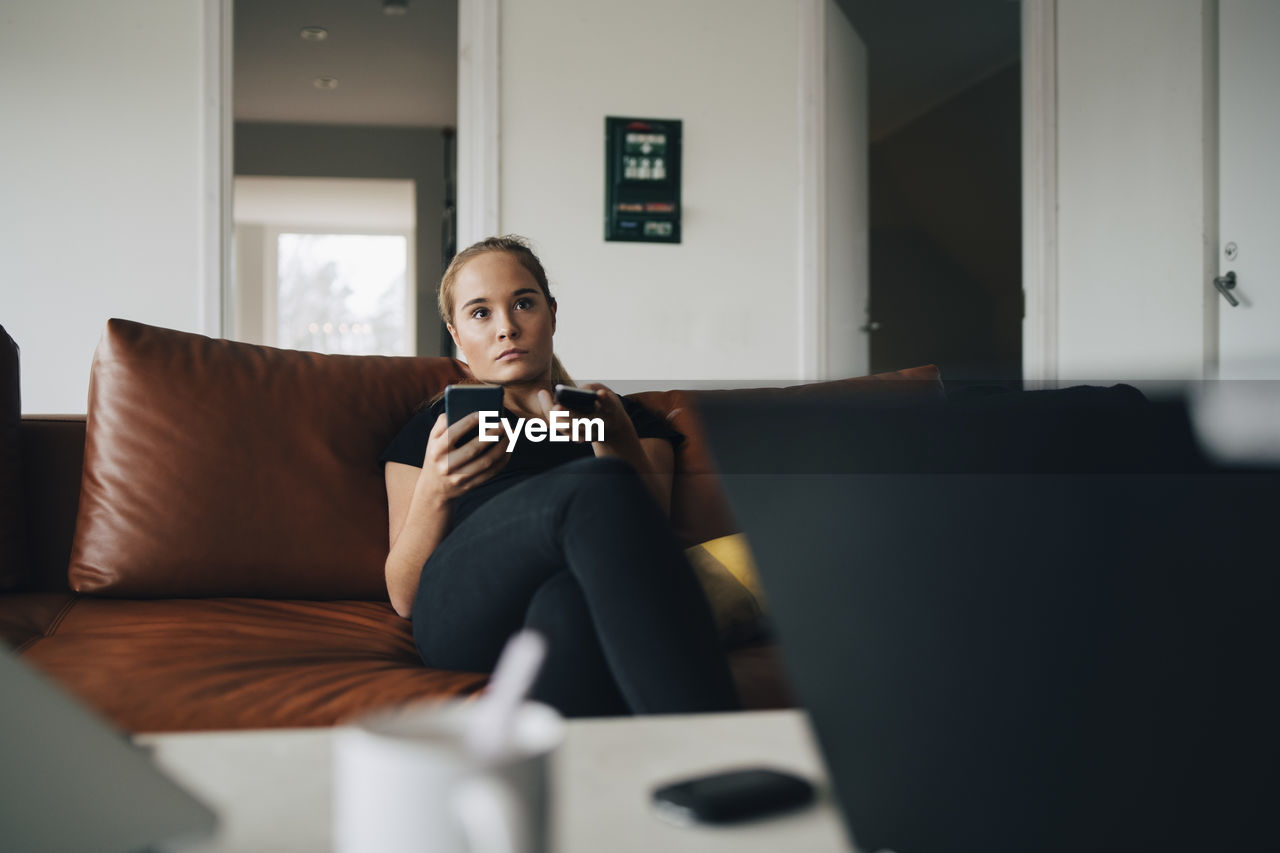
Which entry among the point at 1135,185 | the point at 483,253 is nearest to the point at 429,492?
the point at 483,253

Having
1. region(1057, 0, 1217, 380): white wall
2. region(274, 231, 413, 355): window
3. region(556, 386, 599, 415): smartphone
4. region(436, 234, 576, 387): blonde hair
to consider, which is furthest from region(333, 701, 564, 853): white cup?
region(274, 231, 413, 355): window

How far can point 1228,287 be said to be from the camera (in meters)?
2.76

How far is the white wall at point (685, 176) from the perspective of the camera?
130 inches

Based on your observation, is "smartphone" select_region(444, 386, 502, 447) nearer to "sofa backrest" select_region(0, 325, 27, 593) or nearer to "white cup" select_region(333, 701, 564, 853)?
"sofa backrest" select_region(0, 325, 27, 593)

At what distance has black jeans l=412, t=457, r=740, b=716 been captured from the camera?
80cm

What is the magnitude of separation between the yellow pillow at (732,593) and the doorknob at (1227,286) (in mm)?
2100

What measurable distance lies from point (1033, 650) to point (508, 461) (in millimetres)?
1162

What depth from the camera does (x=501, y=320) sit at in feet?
5.20

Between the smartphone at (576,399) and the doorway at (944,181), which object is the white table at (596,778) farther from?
the doorway at (944,181)

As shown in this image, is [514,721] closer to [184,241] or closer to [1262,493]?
[1262,493]

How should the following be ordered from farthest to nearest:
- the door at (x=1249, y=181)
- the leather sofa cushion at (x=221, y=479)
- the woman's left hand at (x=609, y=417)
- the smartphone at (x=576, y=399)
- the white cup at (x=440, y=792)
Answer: the door at (x=1249, y=181), the leather sofa cushion at (x=221, y=479), the woman's left hand at (x=609, y=417), the smartphone at (x=576, y=399), the white cup at (x=440, y=792)

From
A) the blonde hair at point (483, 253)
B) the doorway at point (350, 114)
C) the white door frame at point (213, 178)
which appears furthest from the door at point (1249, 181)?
the doorway at point (350, 114)

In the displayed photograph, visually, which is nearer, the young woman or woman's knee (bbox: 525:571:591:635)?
the young woman

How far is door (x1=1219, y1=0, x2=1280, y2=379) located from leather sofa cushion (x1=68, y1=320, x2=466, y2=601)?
2248mm
